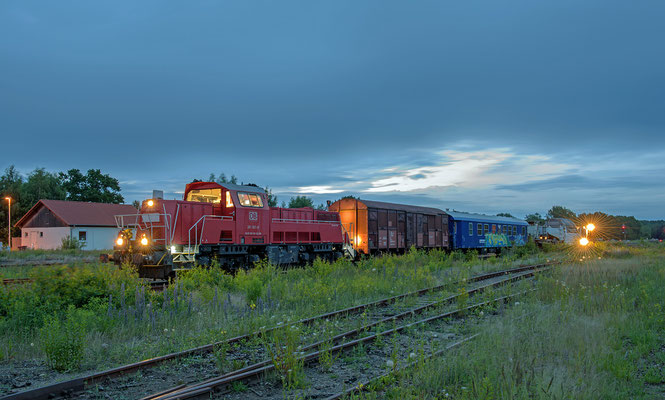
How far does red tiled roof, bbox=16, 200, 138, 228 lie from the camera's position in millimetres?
45166

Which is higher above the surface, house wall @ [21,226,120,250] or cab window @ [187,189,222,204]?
cab window @ [187,189,222,204]

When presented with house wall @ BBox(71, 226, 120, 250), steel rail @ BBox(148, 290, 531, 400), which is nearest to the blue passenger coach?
steel rail @ BBox(148, 290, 531, 400)

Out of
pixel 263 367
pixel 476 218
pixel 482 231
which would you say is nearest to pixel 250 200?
pixel 263 367

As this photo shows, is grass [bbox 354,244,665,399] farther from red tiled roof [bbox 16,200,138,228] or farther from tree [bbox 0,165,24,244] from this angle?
tree [bbox 0,165,24,244]

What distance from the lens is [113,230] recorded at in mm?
47625

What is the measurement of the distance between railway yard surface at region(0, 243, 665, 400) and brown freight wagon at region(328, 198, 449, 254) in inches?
430

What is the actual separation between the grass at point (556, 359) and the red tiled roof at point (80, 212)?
45.8m

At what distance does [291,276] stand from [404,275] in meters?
4.31

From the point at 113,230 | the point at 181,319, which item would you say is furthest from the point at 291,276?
the point at 113,230

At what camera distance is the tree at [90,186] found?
66.8 meters

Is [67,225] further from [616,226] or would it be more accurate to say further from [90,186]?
[616,226]

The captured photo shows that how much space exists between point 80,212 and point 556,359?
50270mm

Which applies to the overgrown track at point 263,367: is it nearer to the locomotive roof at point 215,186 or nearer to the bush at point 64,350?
the bush at point 64,350

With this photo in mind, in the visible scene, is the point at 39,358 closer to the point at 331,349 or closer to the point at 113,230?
the point at 331,349
